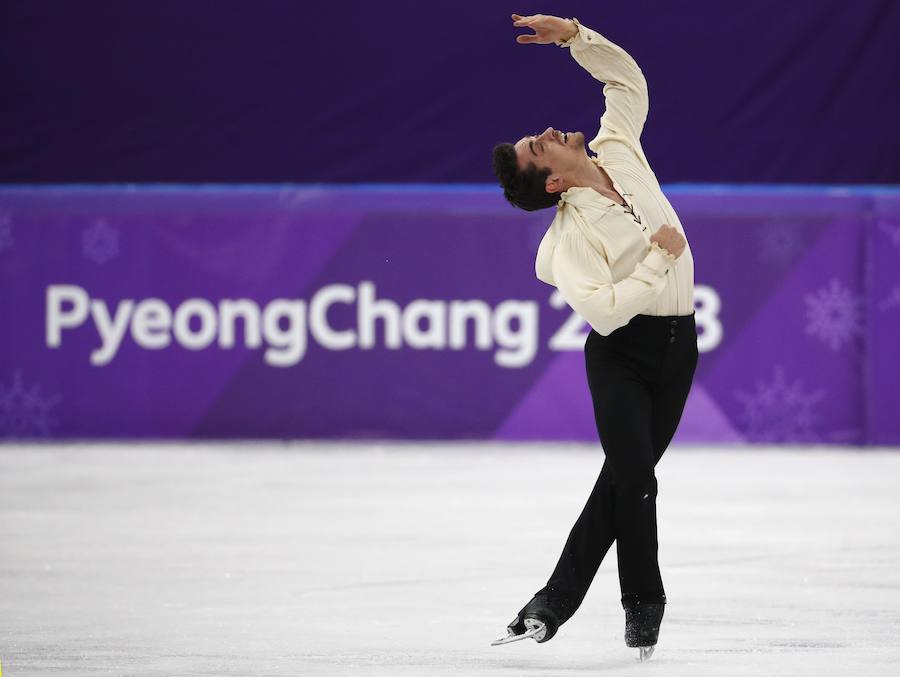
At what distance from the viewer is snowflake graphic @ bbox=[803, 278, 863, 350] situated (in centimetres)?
1046

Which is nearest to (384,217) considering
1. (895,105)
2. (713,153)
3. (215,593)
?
(713,153)

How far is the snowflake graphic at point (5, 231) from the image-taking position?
10.8m

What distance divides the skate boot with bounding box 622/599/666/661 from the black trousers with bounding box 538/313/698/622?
2 cm

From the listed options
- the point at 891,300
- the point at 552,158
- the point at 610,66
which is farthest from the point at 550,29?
the point at 891,300

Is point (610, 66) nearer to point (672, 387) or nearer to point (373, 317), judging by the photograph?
point (672, 387)

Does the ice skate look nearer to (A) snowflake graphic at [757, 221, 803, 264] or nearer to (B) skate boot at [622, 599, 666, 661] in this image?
(B) skate boot at [622, 599, 666, 661]

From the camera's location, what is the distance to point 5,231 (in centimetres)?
1079

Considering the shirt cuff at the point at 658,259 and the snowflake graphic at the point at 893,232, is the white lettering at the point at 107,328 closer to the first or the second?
the snowflake graphic at the point at 893,232

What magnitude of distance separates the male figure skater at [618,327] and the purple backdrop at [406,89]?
620cm

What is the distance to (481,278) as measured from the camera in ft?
35.0

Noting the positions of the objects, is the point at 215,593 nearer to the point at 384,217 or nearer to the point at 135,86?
the point at 384,217

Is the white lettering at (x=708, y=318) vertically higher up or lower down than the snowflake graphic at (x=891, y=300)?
lower down

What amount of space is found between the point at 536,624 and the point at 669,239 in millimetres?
1084

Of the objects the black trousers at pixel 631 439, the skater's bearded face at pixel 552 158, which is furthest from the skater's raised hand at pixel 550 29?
the black trousers at pixel 631 439
